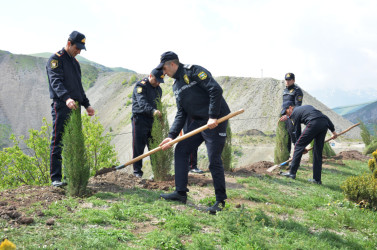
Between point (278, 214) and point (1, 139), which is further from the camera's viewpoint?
point (1, 139)

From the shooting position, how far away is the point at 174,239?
3193 mm

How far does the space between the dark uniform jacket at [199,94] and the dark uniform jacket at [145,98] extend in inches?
85.8

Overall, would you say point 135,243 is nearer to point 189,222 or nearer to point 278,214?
point 189,222

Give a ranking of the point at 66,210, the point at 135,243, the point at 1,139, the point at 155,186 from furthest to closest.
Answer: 1. the point at 1,139
2. the point at 155,186
3. the point at 66,210
4. the point at 135,243

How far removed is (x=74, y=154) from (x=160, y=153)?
2.04 m

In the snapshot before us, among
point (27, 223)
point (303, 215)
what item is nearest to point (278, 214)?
point (303, 215)

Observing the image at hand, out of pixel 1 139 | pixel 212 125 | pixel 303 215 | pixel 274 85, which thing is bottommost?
pixel 1 139

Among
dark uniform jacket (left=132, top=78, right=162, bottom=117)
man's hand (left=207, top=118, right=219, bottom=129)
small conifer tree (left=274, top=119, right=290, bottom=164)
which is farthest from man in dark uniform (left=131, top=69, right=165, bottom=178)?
small conifer tree (left=274, top=119, right=290, bottom=164)

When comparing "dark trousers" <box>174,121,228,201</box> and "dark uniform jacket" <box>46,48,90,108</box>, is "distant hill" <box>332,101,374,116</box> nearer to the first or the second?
"dark trousers" <box>174,121,228,201</box>

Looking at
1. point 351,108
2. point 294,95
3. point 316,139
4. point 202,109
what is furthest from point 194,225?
point 351,108

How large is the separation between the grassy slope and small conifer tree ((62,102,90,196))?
30cm

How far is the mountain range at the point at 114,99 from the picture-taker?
32.4 metres

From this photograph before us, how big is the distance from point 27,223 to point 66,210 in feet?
2.03

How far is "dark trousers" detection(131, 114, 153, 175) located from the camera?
675 cm
